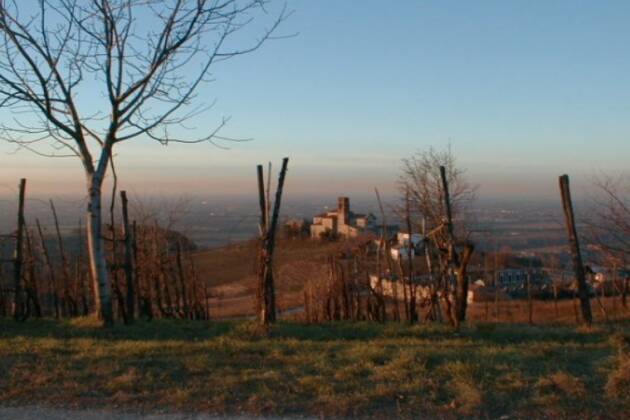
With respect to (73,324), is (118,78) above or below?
above

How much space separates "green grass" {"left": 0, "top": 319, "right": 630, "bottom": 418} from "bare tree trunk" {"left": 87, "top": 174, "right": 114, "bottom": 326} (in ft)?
1.99

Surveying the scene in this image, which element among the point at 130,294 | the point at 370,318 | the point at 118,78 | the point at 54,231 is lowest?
the point at 370,318

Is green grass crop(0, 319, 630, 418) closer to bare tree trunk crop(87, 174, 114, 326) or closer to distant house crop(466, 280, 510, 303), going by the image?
bare tree trunk crop(87, 174, 114, 326)

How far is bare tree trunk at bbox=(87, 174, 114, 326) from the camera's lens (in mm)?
8867

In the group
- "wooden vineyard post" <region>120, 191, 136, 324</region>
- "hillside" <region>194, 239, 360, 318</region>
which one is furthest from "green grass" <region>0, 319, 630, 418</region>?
"hillside" <region>194, 239, 360, 318</region>

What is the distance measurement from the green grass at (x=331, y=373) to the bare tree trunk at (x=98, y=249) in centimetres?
61

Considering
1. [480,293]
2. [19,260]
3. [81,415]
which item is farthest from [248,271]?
[81,415]

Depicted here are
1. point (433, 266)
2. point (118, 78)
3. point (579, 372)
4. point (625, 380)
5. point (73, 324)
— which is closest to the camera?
point (625, 380)

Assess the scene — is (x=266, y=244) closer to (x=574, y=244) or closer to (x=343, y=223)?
(x=574, y=244)

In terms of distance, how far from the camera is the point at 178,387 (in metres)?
5.80

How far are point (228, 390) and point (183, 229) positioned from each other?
32.2 ft

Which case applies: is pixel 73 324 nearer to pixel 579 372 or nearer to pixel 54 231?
pixel 54 231

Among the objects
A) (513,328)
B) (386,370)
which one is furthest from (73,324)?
(513,328)

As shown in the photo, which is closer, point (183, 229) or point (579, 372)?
point (579, 372)
